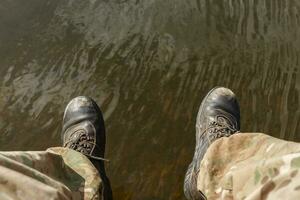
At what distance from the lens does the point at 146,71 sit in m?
2.27

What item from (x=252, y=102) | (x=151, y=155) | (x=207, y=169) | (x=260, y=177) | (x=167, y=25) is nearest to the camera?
(x=260, y=177)

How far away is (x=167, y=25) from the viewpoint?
8.01ft

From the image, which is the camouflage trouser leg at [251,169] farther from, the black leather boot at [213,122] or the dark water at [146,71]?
the dark water at [146,71]

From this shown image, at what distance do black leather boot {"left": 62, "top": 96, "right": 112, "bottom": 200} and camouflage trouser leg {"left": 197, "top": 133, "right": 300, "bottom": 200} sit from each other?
511 millimetres

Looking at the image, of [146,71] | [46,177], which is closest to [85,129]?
[146,71]

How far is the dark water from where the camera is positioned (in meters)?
1.99

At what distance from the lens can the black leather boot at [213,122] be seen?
1.74m

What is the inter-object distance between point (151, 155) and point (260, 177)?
850 mm

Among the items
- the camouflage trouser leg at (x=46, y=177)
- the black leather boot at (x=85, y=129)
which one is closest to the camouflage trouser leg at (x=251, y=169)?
the camouflage trouser leg at (x=46, y=177)

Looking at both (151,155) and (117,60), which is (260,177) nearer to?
(151,155)

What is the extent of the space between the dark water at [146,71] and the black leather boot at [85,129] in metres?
0.09

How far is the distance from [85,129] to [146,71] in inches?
18.4

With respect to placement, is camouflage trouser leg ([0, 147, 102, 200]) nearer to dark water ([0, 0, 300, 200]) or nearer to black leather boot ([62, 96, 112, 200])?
black leather boot ([62, 96, 112, 200])

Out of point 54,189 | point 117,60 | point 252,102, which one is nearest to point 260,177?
point 54,189
